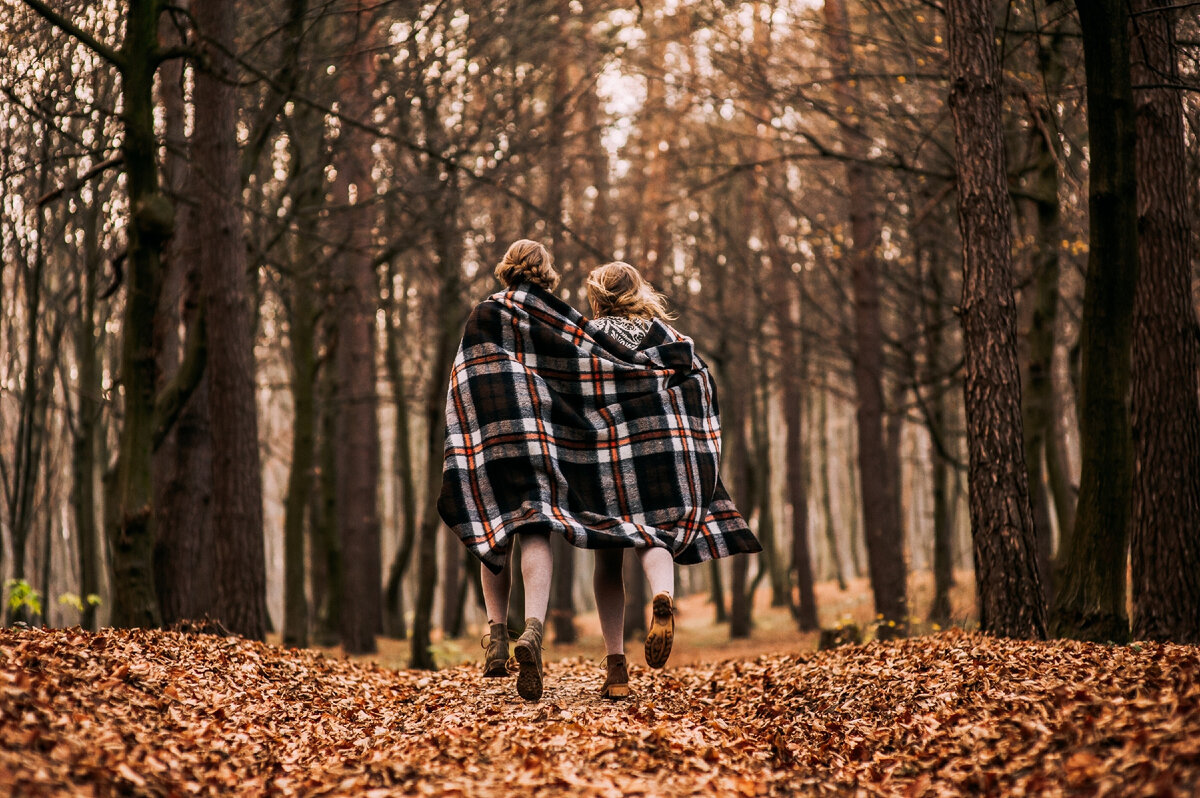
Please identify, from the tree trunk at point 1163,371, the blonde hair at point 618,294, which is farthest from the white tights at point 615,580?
the tree trunk at point 1163,371

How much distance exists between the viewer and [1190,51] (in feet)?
26.6

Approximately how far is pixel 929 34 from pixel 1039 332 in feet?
11.0

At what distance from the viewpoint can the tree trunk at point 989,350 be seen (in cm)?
673

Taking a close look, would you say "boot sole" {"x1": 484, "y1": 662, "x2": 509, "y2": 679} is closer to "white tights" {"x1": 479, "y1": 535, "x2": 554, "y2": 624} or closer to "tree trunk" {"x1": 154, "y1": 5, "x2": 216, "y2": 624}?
"white tights" {"x1": 479, "y1": 535, "x2": 554, "y2": 624}

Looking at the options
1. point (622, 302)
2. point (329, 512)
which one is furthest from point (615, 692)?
point (329, 512)

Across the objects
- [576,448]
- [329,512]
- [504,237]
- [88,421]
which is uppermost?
[504,237]

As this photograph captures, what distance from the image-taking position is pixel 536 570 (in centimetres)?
525

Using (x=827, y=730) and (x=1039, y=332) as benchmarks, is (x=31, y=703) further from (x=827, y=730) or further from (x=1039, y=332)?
(x=1039, y=332)

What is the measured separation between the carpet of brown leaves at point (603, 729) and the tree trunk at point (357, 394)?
23.7ft

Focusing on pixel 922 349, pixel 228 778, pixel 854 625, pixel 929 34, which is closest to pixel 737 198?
pixel 922 349

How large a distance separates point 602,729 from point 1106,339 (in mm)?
4310

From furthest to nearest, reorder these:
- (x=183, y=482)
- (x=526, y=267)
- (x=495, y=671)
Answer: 1. (x=183, y=482)
2. (x=526, y=267)
3. (x=495, y=671)

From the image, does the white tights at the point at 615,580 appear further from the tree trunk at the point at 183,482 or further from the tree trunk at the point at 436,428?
the tree trunk at the point at 436,428

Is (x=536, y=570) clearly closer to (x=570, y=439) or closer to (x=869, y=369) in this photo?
(x=570, y=439)
